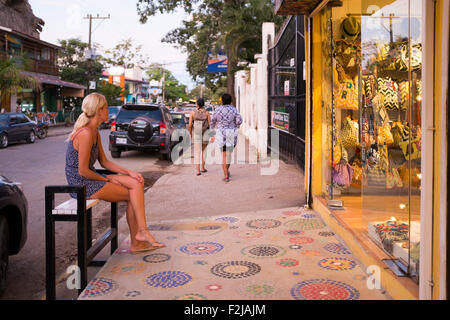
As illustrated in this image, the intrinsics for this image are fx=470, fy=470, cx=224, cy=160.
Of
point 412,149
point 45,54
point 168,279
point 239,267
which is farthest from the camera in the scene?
point 45,54

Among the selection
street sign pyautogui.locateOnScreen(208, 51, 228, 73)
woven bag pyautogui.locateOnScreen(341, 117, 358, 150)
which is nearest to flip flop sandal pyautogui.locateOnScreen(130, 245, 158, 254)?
woven bag pyautogui.locateOnScreen(341, 117, 358, 150)

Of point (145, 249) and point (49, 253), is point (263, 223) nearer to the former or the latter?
point (145, 249)

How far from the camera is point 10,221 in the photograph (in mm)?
4477

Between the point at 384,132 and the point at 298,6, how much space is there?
2638mm

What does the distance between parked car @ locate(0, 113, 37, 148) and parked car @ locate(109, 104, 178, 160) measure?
19.4 feet

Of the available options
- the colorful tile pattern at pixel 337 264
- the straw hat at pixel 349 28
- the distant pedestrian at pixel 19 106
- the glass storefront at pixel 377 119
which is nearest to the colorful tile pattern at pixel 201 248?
the colorful tile pattern at pixel 337 264

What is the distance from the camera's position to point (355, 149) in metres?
6.66

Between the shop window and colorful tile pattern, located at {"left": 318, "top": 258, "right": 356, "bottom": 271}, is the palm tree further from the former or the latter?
colorful tile pattern, located at {"left": 318, "top": 258, "right": 356, "bottom": 271}

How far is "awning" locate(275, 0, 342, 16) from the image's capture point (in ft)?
19.9

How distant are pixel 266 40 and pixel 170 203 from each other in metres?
9.09

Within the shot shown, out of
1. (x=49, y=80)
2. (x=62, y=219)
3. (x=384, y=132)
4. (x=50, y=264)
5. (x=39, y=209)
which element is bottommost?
(x=39, y=209)

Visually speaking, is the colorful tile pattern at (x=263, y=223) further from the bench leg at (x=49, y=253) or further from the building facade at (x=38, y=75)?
the building facade at (x=38, y=75)

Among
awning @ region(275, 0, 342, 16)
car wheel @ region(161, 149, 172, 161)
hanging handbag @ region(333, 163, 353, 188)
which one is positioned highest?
awning @ region(275, 0, 342, 16)

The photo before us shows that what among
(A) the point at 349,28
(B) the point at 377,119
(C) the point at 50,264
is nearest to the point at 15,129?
(A) the point at 349,28
